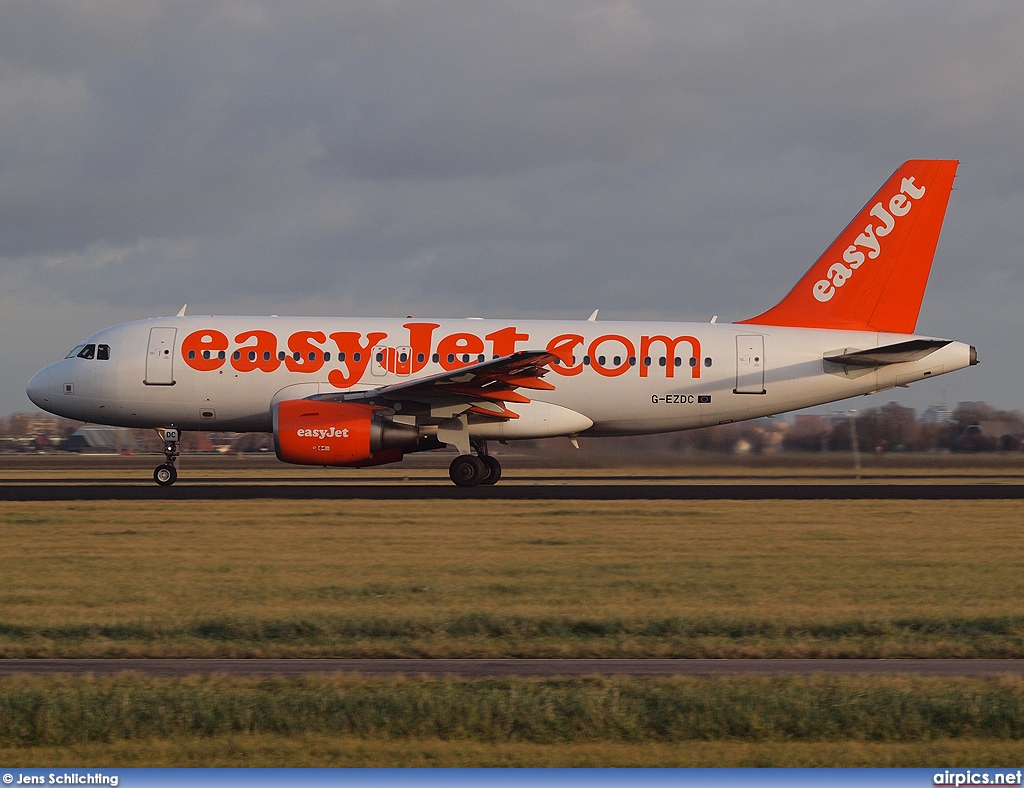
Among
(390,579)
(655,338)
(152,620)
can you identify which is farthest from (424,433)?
(152,620)

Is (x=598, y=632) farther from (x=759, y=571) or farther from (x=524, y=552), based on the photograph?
(x=524, y=552)

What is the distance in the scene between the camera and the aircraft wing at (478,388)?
92.1ft

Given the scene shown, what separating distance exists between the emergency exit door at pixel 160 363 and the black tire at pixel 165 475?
2.25 meters

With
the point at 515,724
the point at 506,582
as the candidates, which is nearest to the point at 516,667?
the point at 515,724

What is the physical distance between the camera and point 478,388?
29234mm

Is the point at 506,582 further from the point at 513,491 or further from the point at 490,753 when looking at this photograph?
the point at 513,491

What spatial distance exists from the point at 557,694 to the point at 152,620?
5.32 m

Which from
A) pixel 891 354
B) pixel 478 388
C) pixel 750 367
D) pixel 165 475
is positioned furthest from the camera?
pixel 750 367

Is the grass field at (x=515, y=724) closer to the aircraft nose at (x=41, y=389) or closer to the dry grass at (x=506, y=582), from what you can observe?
the dry grass at (x=506, y=582)

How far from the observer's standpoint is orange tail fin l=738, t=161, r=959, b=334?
3275 centimetres

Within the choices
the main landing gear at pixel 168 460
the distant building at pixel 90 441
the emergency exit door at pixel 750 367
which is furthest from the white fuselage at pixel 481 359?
the distant building at pixel 90 441

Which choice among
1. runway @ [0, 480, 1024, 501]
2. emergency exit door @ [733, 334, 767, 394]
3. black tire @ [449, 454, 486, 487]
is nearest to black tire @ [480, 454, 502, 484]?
runway @ [0, 480, 1024, 501]

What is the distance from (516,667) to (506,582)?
4.59 meters

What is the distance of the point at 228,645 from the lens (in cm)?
1135
